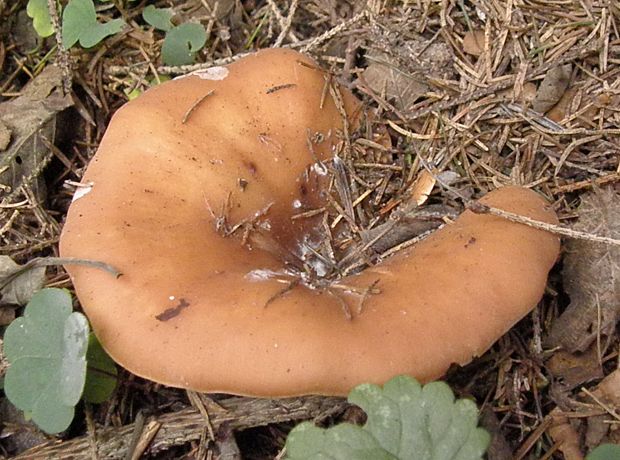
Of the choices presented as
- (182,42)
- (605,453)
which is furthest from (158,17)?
(605,453)

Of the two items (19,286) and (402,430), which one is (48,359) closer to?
(19,286)

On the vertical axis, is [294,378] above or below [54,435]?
above

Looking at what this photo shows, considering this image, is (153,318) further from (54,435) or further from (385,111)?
(385,111)

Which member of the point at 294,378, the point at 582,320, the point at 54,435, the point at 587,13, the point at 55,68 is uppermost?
the point at 587,13

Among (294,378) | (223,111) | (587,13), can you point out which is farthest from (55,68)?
(587,13)

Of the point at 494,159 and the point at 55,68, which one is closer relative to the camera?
the point at 494,159

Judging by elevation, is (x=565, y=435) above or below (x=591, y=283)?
below

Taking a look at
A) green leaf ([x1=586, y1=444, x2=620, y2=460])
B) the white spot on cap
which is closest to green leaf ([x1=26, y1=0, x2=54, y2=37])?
the white spot on cap
